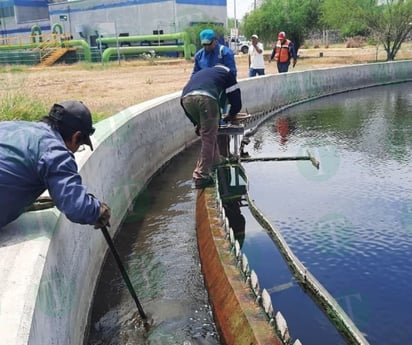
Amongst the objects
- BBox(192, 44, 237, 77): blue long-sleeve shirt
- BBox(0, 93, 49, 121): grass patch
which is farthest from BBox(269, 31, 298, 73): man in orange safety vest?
BBox(0, 93, 49, 121): grass patch

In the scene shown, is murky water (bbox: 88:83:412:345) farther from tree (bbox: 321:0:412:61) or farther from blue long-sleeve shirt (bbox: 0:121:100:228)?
tree (bbox: 321:0:412:61)

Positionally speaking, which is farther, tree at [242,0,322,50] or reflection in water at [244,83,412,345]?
tree at [242,0,322,50]

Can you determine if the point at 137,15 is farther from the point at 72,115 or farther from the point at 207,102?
the point at 72,115

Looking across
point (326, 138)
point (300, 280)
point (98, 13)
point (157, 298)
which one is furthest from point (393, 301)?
point (98, 13)

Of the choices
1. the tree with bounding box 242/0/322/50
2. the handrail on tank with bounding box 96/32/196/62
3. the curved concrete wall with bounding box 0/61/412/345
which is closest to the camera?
the curved concrete wall with bounding box 0/61/412/345

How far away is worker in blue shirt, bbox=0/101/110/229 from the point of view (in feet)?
8.53

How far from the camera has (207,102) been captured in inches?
225

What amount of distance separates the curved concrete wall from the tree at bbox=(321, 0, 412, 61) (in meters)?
17.8

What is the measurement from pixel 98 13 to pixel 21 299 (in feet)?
147

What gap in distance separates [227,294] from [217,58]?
3.82 meters

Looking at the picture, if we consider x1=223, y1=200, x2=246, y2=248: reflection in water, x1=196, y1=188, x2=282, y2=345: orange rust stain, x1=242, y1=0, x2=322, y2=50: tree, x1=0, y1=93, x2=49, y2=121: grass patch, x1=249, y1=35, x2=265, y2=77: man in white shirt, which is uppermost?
x1=242, y1=0, x2=322, y2=50: tree

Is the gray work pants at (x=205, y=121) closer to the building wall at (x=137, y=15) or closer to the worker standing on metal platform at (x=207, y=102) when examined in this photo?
the worker standing on metal platform at (x=207, y=102)

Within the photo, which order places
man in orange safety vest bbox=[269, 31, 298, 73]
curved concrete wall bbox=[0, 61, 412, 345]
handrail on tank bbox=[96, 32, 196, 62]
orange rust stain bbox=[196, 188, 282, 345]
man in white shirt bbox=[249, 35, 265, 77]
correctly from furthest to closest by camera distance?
handrail on tank bbox=[96, 32, 196, 62] → man in orange safety vest bbox=[269, 31, 298, 73] → man in white shirt bbox=[249, 35, 265, 77] → orange rust stain bbox=[196, 188, 282, 345] → curved concrete wall bbox=[0, 61, 412, 345]

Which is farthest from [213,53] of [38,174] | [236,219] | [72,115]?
[38,174]
